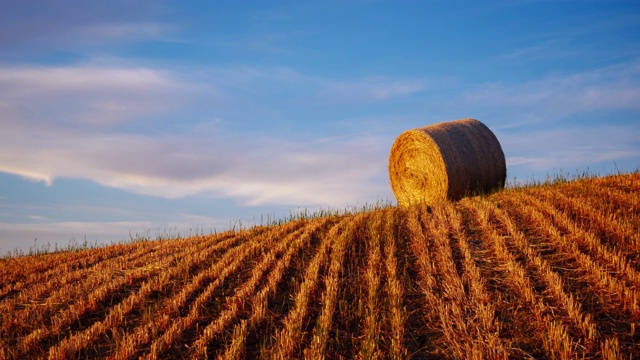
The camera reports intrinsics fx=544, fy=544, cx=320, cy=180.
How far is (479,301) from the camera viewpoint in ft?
23.9

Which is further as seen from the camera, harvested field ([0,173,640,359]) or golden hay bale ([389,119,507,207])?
golden hay bale ([389,119,507,207])

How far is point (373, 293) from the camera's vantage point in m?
7.73

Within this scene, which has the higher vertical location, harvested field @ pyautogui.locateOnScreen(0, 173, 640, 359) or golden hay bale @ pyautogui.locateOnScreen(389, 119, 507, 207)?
golden hay bale @ pyautogui.locateOnScreen(389, 119, 507, 207)

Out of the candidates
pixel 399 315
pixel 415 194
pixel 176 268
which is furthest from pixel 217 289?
pixel 415 194

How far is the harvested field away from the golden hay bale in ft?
9.39

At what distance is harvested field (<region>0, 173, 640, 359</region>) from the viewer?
6.52m

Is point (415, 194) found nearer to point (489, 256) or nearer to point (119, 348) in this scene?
point (489, 256)

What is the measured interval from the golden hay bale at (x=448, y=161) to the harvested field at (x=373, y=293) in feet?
9.39

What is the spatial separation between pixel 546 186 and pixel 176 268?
32.8ft

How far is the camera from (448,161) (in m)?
14.8

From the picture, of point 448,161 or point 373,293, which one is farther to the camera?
point 448,161

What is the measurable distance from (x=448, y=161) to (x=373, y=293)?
7.89 metres

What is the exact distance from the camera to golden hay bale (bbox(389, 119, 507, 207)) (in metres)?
14.9

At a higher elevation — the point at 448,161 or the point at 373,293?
the point at 448,161
